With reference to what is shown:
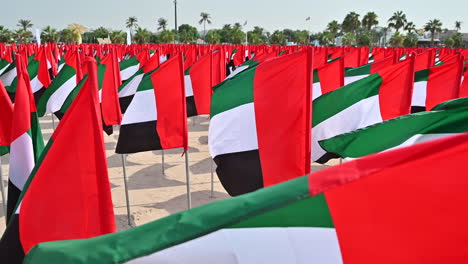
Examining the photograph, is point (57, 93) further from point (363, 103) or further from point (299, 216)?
point (299, 216)

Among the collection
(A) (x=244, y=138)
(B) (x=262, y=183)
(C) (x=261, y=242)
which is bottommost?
(B) (x=262, y=183)

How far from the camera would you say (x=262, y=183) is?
502cm

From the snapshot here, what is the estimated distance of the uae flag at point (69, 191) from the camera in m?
3.02

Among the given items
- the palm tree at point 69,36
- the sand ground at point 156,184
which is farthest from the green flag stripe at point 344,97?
the palm tree at point 69,36

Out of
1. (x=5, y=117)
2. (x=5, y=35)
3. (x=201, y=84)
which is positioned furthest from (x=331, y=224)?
→ (x=5, y=35)

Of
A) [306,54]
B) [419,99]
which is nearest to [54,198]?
[306,54]

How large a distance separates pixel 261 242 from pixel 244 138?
10.9 ft

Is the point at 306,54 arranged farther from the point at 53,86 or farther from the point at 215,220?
the point at 53,86

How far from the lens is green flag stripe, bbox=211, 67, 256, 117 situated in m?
5.09

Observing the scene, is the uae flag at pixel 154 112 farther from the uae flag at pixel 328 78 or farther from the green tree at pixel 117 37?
the green tree at pixel 117 37

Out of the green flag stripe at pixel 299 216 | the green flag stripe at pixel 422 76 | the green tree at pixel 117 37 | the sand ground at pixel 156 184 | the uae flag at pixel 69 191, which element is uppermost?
the green tree at pixel 117 37

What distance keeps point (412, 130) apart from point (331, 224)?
181 centimetres

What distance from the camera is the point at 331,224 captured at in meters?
1.86

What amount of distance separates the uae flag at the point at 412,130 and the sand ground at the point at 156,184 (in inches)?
168
